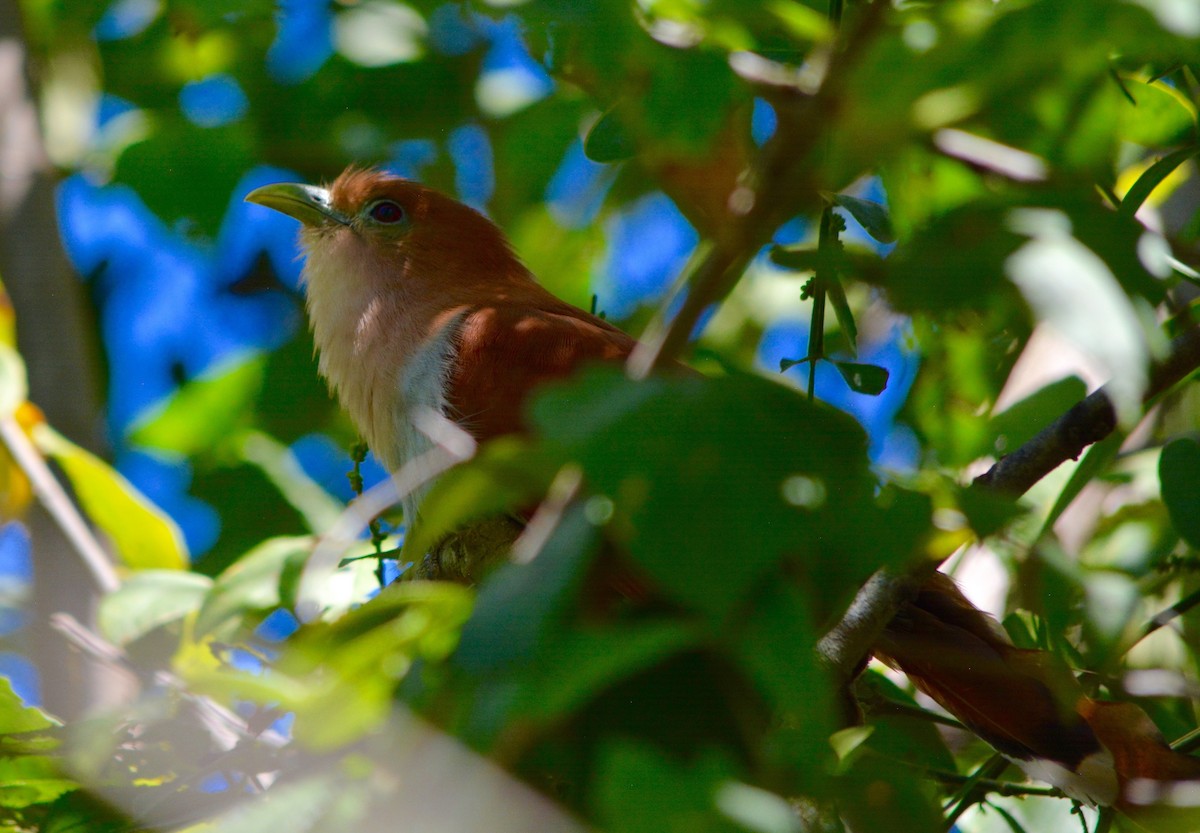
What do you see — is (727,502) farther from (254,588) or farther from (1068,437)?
(254,588)

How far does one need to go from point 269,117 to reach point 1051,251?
12.8 feet

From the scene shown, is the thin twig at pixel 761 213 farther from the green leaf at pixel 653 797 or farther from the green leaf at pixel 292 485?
the green leaf at pixel 292 485

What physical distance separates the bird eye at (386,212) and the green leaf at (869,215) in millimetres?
2462

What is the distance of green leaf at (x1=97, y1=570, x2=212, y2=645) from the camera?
2.41 m

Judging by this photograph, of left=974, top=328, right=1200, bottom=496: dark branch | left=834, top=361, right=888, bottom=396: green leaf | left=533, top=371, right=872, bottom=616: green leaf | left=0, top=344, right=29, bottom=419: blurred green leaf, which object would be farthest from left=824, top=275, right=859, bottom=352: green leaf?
left=0, top=344, right=29, bottom=419: blurred green leaf

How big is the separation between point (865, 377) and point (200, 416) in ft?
8.57

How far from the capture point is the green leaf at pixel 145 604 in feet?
7.92

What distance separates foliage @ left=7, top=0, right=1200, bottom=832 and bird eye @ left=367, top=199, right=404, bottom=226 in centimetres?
52

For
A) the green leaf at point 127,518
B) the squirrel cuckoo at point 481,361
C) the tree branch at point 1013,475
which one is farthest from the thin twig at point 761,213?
the green leaf at point 127,518

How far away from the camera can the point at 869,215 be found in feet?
5.19

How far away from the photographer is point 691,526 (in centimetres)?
87

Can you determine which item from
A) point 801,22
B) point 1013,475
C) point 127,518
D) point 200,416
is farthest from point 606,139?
point 200,416

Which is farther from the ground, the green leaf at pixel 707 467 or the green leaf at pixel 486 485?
the green leaf at pixel 707 467

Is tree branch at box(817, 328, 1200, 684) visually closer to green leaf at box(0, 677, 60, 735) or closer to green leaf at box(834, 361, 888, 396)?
green leaf at box(834, 361, 888, 396)
